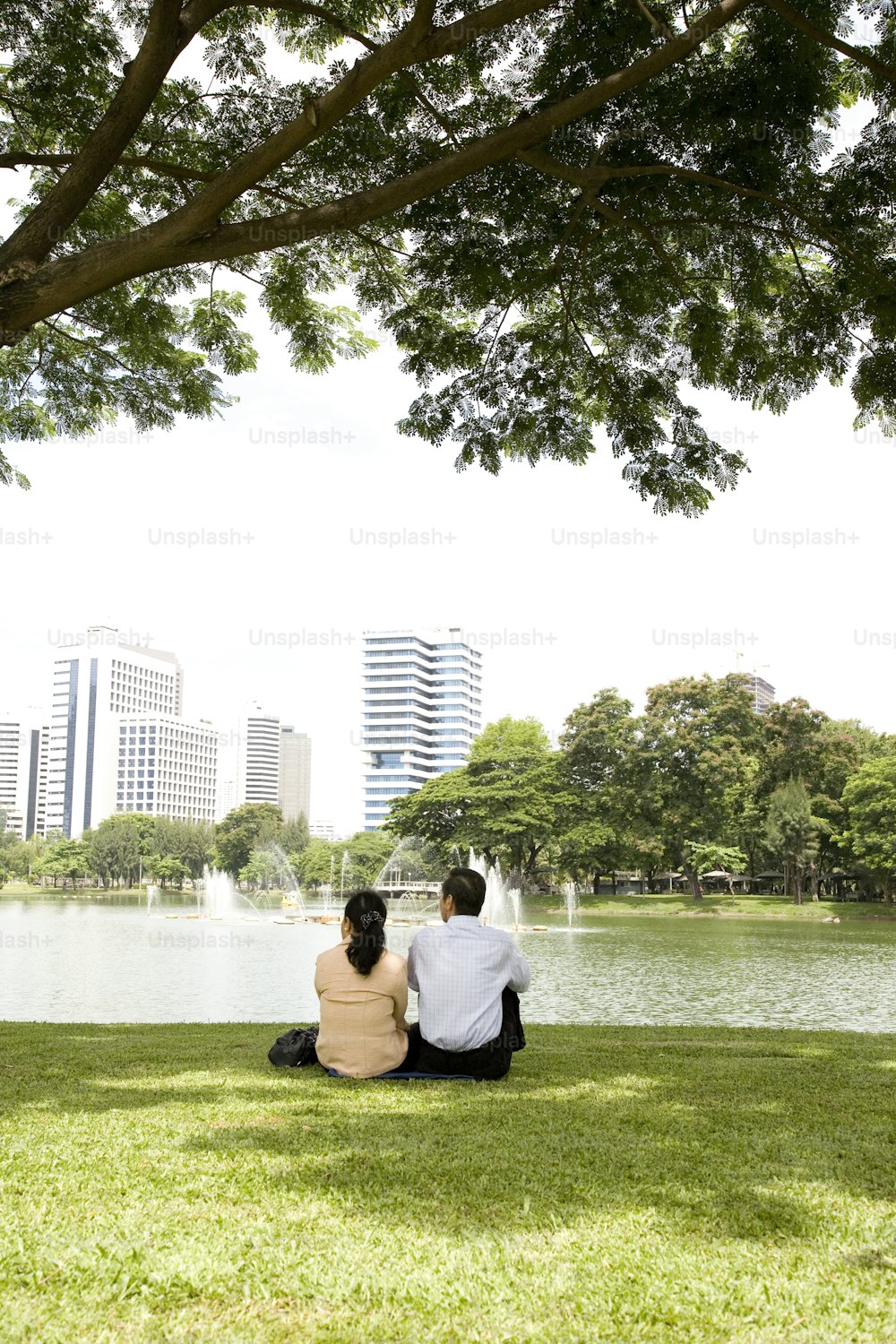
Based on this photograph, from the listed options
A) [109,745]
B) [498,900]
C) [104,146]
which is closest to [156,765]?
[109,745]

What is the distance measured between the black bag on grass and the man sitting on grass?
63cm

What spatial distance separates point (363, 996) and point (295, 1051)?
0.66m

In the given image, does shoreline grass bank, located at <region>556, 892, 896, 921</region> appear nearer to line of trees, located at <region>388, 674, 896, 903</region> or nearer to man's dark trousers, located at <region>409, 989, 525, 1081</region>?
line of trees, located at <region>388, 674, 896, 903</region>

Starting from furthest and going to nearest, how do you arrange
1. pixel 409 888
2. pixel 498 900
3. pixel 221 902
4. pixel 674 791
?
pixel 409 888, pixel 221 902, pixel 674 791, pixel 498 900

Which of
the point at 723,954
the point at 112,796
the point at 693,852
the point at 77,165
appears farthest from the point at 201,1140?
the point at 112,796

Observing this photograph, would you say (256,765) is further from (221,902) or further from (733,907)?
(733,907)

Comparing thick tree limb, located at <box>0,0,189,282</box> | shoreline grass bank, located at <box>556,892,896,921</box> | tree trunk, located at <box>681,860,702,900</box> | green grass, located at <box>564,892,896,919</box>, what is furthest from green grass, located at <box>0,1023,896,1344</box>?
tree trunk, located at <box>681,860,702,900</box>

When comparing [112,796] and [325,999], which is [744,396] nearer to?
[325,999]

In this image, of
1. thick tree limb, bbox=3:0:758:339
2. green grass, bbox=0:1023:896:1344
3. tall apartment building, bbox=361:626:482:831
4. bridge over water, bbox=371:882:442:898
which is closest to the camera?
green grass, bbox=0:1023:896:1344

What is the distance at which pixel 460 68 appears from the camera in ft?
25.1

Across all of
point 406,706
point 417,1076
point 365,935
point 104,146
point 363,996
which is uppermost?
point 406,706

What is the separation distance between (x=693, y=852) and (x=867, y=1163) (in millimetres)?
48279

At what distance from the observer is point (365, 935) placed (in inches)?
194

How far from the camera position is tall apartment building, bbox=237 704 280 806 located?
192875 mm
